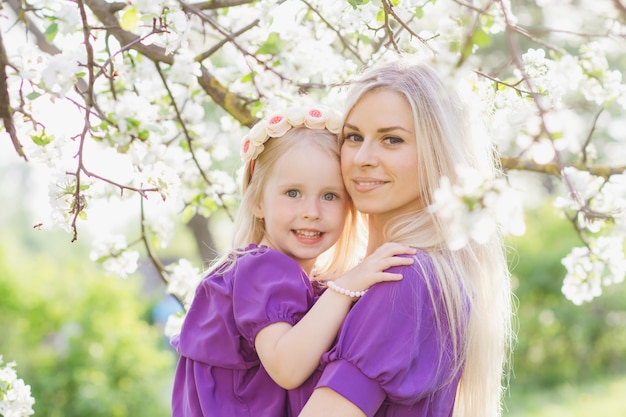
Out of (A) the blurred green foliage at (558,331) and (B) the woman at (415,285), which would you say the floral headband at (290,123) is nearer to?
(B) the woman at (415,285)

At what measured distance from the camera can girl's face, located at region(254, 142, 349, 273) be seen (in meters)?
2.29

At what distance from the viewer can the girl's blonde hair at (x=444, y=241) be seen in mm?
2064

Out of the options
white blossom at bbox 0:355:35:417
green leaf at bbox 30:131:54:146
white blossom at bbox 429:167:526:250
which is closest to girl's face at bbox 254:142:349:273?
green leaf at bbox 30:131:54:146

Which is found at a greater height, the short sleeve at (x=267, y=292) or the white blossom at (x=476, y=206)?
the short sleeve at (x=267, y=292)

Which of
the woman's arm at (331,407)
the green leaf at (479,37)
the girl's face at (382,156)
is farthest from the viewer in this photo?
the girl's face at (382,156)

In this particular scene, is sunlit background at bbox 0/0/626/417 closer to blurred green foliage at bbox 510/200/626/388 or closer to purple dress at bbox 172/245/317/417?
blurred green foliage at bbox 510/200/626/388

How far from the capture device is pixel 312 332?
1954mm

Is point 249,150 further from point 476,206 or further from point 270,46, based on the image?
point 476,206

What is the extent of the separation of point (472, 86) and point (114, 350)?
5.62 meters

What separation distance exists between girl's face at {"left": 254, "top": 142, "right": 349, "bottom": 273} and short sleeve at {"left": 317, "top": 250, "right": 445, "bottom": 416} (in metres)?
0.36

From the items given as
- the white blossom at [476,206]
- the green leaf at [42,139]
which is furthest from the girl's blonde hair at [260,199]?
the white blossom at [476,206]

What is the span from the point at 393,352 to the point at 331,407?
7.5 inches

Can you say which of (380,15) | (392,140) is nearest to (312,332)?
(392,140)

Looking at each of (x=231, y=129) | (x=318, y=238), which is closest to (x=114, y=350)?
(x=231, y=129)
